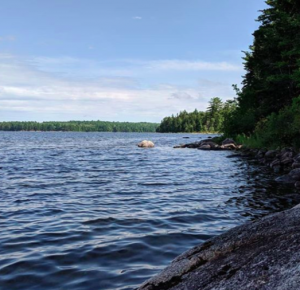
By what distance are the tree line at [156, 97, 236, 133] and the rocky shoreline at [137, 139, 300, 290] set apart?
420 feet

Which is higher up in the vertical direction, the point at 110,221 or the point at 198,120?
the point at 198,120

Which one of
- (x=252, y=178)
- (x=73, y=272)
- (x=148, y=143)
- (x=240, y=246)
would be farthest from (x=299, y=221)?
(x=148, y=143)

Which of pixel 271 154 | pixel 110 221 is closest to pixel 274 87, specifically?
pixel 271 154

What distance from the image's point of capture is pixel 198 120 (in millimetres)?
163375

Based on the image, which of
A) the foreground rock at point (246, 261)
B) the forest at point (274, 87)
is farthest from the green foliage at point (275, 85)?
the foreground rock at point (246, 261)

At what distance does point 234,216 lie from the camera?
32.3ft

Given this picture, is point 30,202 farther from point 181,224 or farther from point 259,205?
point 259,205

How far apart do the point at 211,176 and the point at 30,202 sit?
10822mm

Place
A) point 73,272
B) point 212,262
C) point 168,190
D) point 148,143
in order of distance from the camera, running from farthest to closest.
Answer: point 148,143
point 168,190
point 73,272
point 212,262

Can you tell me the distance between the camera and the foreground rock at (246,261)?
303 cm

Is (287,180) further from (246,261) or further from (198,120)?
(198,120)

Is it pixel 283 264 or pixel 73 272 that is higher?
pixel 283 264

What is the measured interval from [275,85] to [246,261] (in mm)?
29863

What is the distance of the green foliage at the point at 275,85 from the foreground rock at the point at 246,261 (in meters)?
19.4
